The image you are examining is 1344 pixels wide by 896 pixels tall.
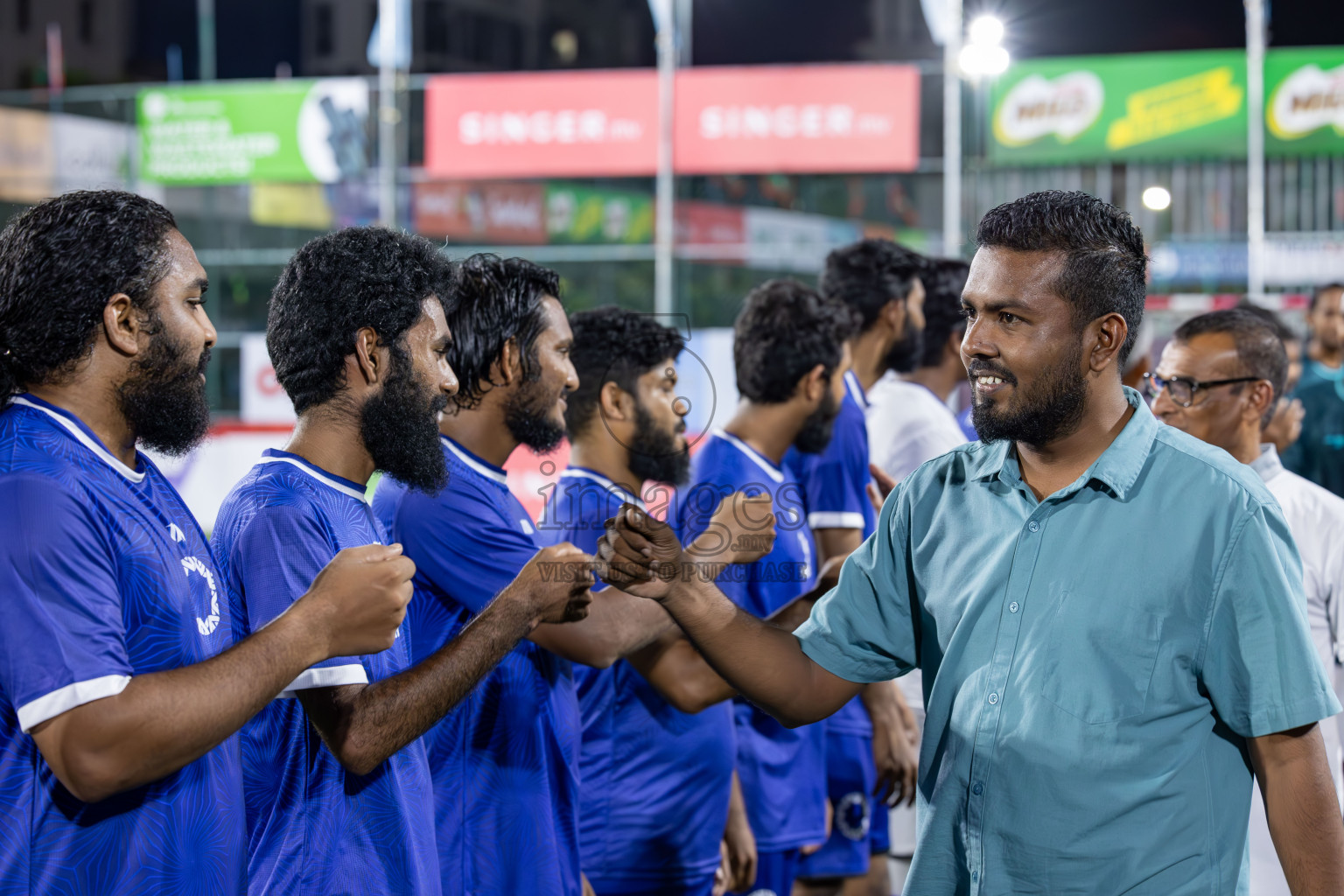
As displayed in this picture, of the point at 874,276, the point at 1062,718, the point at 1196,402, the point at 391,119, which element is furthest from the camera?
the point at 391,119

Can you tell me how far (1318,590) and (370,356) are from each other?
251cm

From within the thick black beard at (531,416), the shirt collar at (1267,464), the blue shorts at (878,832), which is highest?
the thick black beard at (531,416)

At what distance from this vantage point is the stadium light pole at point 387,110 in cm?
1233

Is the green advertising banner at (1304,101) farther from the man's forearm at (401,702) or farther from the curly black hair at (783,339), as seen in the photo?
the man's forearm at (401,702)

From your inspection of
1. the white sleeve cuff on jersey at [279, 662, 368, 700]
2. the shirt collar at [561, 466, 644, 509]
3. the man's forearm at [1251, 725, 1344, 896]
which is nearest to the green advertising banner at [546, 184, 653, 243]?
the shirt collar at [561, 466, 644, 509]

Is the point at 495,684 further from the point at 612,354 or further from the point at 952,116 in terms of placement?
the point at 952,116

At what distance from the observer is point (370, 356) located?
2467mm

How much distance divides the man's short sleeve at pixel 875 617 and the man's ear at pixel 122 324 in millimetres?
1260

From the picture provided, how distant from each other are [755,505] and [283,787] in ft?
4.00

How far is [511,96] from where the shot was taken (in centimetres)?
1241

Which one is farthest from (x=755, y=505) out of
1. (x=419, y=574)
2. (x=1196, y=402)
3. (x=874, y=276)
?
(x=874, y=276)

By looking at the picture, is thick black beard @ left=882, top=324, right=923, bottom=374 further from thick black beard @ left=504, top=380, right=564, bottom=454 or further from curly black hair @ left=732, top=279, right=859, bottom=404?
thick black beard @ left=504, top=380, right=564, bottom=454

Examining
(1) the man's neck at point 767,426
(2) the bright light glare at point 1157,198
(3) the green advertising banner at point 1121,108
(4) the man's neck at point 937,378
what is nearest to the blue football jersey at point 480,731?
(1) the man's neck at point 767,426

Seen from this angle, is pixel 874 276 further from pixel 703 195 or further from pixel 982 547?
pixel 703 195
